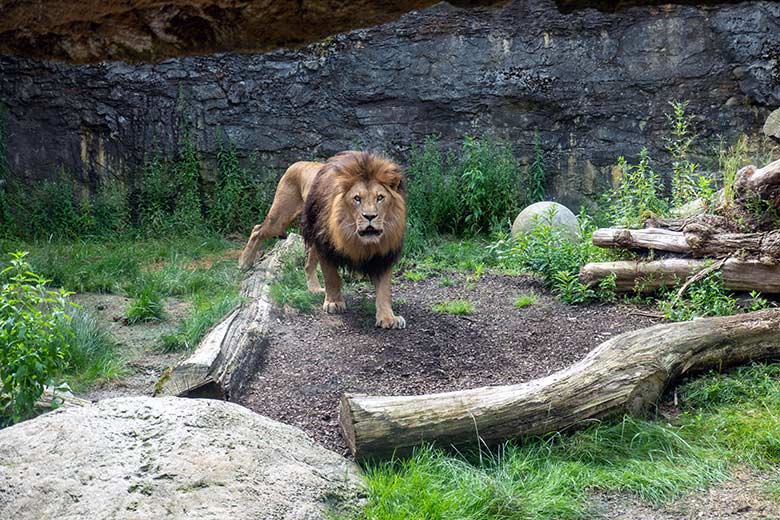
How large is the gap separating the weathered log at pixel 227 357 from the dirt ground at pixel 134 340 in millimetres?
598

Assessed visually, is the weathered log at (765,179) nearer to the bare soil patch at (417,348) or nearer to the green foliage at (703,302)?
the green foliage at (703,302)

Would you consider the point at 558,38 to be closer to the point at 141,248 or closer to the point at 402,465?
the point at 141,248

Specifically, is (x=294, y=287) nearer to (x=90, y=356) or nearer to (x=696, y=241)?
(x=90, y=356)

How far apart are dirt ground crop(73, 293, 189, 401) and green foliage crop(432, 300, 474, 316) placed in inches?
85.7

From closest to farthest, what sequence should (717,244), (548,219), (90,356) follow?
(90,356) → (717,244) → (548,219)

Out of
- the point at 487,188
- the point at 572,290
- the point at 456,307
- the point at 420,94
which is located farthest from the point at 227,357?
the point at 420,94

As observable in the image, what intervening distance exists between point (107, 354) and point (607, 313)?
378 cm

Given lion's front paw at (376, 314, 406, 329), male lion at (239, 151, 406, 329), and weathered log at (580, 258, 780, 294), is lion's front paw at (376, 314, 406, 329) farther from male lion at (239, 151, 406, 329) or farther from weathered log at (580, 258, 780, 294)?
weathered log at (580, 258, 780, 294)

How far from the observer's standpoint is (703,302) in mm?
5934

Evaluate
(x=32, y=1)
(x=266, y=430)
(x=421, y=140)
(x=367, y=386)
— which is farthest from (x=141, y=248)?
(x=32, y=1)

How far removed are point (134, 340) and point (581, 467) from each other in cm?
391

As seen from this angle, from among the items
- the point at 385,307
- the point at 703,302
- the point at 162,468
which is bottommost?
the point at 385,307

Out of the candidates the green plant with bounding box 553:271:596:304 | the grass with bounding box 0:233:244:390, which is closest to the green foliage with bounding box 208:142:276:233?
the grass with bounding box 0:233:244:390

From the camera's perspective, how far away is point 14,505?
2.71m
